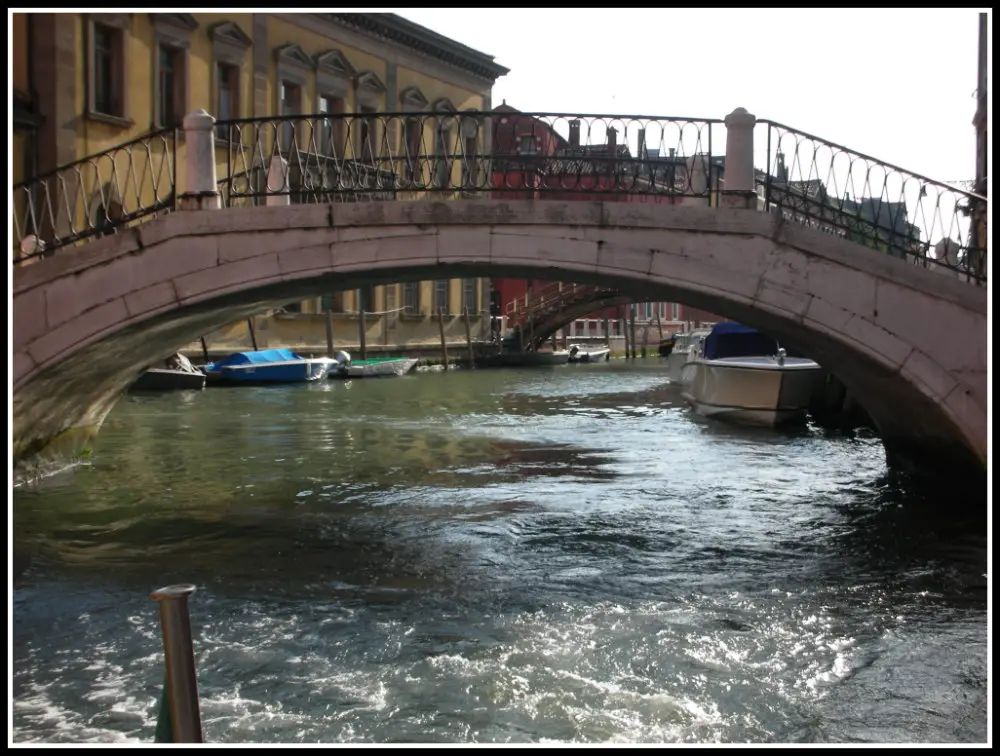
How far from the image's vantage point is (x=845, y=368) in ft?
28.2

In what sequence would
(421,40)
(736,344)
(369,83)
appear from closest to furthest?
(736,344), (369,83), (421,40)

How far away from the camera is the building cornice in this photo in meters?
25.0

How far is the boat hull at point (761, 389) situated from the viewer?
48.4 feet

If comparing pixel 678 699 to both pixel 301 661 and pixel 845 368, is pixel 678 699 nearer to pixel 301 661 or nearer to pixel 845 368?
pixel 301 661

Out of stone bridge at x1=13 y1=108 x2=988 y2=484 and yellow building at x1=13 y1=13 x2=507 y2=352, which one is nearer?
stone bridge at x1=13 y1=108 x2=988 y2=484

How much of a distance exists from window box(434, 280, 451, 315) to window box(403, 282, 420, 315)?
0.81m

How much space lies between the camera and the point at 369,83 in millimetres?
25453

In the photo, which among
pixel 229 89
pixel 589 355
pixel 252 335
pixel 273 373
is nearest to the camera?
pixel 229 89

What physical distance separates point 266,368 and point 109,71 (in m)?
6.18

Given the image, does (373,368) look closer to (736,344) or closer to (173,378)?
(173,378)

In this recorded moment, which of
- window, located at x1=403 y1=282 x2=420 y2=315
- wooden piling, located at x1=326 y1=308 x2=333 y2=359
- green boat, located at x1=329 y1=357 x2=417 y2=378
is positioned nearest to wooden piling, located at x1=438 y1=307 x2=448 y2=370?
window, located at x1=403 y1=282 x2=420 y2=315

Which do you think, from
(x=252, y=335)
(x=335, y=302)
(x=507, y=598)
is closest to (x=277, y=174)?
(x=507, y=598)

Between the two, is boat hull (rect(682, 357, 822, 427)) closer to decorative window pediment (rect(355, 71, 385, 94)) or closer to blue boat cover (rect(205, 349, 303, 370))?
blue boat cover (rect(205, 349, 303, 370))

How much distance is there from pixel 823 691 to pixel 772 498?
4838mm
